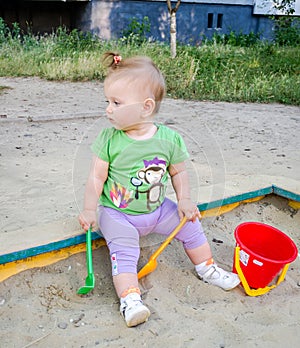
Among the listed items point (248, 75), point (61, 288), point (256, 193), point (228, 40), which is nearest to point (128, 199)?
point (61, 288)

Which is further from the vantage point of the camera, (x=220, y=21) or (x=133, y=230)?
(x=220, y=21)

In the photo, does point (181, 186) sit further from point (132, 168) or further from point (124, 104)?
point (124, 104)

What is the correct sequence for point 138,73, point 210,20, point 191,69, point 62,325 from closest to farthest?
point 62,325, point 138,73, point 191,69, point 210,20

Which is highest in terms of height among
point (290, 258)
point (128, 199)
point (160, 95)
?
point (160, 95)

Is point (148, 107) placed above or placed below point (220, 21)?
above

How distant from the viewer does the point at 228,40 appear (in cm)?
1052

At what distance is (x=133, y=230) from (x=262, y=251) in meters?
0.64

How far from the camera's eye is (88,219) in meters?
1.73

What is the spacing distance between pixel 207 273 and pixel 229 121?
297 cm

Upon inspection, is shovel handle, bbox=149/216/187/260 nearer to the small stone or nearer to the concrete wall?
the small stone

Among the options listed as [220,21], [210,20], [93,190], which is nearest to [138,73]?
[93,190]

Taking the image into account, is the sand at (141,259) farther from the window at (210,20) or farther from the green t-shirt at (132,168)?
the window at (210,20)

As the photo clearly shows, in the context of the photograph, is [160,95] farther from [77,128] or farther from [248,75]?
[248,75]

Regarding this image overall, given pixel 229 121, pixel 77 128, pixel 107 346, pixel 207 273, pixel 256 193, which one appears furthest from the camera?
pixel 229 121
